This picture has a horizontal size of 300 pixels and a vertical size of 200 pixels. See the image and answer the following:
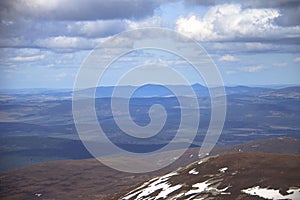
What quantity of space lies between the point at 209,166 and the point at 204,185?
1680cm

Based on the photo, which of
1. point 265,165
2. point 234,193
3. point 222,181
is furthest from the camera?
point 265,165

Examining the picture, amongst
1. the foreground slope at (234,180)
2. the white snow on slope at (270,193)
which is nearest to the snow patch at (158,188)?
the foreground slope at (234,180)

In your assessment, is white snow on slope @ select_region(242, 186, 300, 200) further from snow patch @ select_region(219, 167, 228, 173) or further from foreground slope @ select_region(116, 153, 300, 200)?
snow patch @ select_region(219, 167, 228, 173)

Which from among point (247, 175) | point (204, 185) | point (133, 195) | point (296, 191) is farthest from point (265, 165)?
point (133, 195)

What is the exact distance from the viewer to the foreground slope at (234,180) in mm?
66938

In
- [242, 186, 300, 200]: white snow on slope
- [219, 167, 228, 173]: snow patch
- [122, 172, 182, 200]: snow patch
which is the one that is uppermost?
[219, 167, 228, 173]: snow patch

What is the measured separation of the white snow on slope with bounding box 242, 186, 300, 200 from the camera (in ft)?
200

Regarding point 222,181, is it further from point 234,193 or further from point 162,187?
point 162,187

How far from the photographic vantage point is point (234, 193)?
2712 inches

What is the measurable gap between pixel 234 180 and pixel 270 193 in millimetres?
13283

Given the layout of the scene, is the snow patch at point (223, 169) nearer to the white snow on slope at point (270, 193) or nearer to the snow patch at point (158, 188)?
the snow patch at point (158, 188)

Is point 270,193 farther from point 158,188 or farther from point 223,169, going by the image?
point 158,188

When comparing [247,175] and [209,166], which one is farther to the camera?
[209,166]

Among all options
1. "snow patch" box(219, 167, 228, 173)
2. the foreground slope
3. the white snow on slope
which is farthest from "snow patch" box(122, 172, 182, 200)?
the white snow on slope
